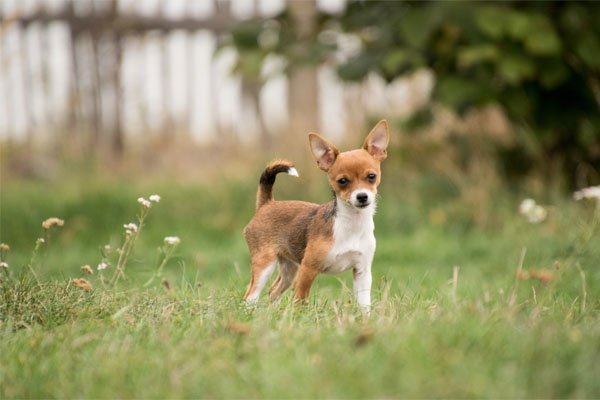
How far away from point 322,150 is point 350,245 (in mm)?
500

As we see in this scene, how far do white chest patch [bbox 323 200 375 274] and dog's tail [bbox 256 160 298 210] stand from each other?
0.38 meters

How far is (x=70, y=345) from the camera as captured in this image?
11.8 ft

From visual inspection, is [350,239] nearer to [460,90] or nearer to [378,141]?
[378,141]

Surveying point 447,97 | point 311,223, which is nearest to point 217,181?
point 447,97

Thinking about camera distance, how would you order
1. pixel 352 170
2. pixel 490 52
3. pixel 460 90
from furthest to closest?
pixel 460 90
pixel 490 52
pixel 352 170

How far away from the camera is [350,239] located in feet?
14.0

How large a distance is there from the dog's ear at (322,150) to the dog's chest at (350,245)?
0.98 ft

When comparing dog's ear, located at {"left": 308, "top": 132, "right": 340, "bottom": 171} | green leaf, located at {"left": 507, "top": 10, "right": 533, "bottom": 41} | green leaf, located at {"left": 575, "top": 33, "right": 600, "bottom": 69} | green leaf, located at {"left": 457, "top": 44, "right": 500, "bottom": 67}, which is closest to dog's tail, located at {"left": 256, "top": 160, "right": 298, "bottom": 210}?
dog's ear, located at {"left": 308, "top": 132, "right": 340, "bottom": 171}

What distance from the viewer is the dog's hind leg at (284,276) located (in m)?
4.77

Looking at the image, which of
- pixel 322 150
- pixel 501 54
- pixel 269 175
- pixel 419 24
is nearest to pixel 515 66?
pixel 501 54

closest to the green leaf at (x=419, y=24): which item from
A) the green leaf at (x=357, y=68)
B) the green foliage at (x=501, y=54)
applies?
the green foliage at (x=501, y=54)

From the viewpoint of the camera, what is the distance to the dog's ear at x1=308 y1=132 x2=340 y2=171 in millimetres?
4273

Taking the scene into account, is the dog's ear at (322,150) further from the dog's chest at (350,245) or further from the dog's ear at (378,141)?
the dog's chest at (350,245)

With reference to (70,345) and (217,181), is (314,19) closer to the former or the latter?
(217,181)
